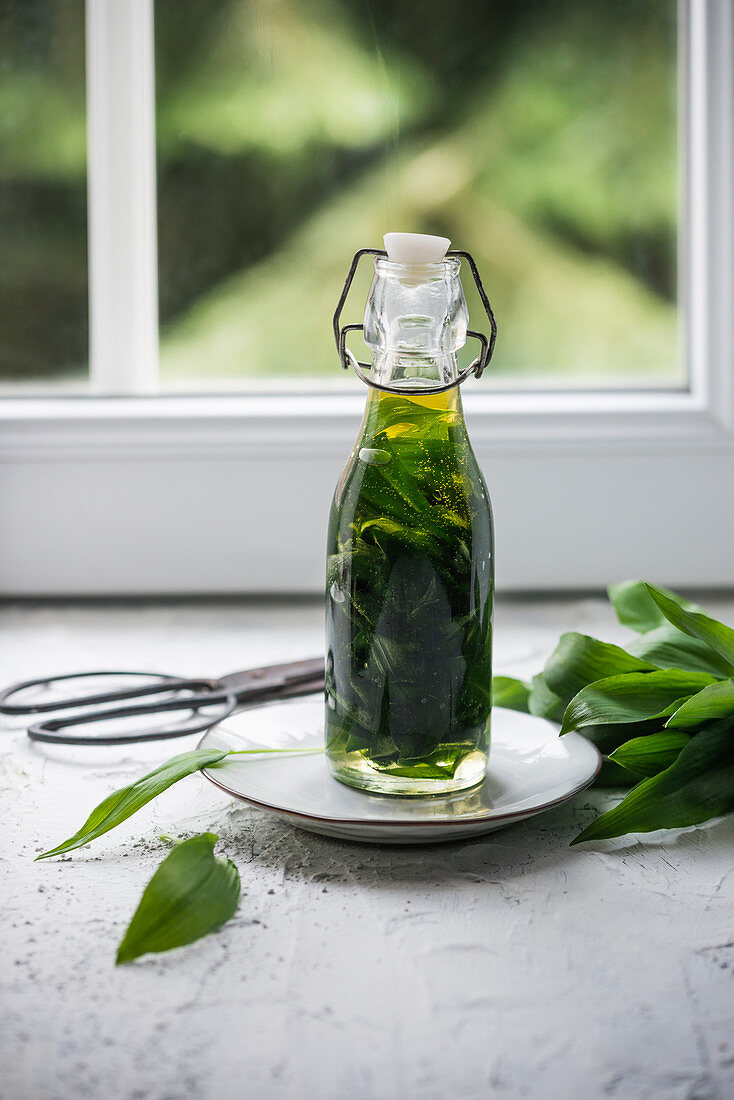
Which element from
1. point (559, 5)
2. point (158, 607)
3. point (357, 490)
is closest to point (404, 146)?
point (559, 5)

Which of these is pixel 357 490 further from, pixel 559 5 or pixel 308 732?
pixel 559 5

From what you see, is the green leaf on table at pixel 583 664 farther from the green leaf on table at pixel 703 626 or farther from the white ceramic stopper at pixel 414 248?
the white ceramic stopper at pixel 414 248

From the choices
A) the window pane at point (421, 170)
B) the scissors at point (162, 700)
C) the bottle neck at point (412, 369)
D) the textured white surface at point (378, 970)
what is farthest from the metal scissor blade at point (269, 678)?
the window pane at point (421, 170)

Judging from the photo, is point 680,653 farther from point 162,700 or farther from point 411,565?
point 162,700

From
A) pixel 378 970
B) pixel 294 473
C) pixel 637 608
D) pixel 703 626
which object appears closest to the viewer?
pixel 378 970

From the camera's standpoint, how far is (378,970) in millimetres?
271

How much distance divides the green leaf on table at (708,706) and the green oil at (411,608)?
0.07 metres

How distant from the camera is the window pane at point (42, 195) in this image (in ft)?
2.76

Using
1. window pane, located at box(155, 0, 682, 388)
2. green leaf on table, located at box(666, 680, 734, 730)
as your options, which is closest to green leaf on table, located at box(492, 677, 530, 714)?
green leaf on table, located at box(666, 680, 734, 730)

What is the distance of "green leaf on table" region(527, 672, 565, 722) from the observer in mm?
427

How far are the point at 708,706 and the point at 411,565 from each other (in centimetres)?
A: 12

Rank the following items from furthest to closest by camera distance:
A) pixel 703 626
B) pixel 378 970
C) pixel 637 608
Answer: pixel 637 608, pixel 703 626, pixel 378 970

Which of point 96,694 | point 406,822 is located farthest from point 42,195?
point 406,822

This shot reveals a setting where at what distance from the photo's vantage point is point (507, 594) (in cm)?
84
